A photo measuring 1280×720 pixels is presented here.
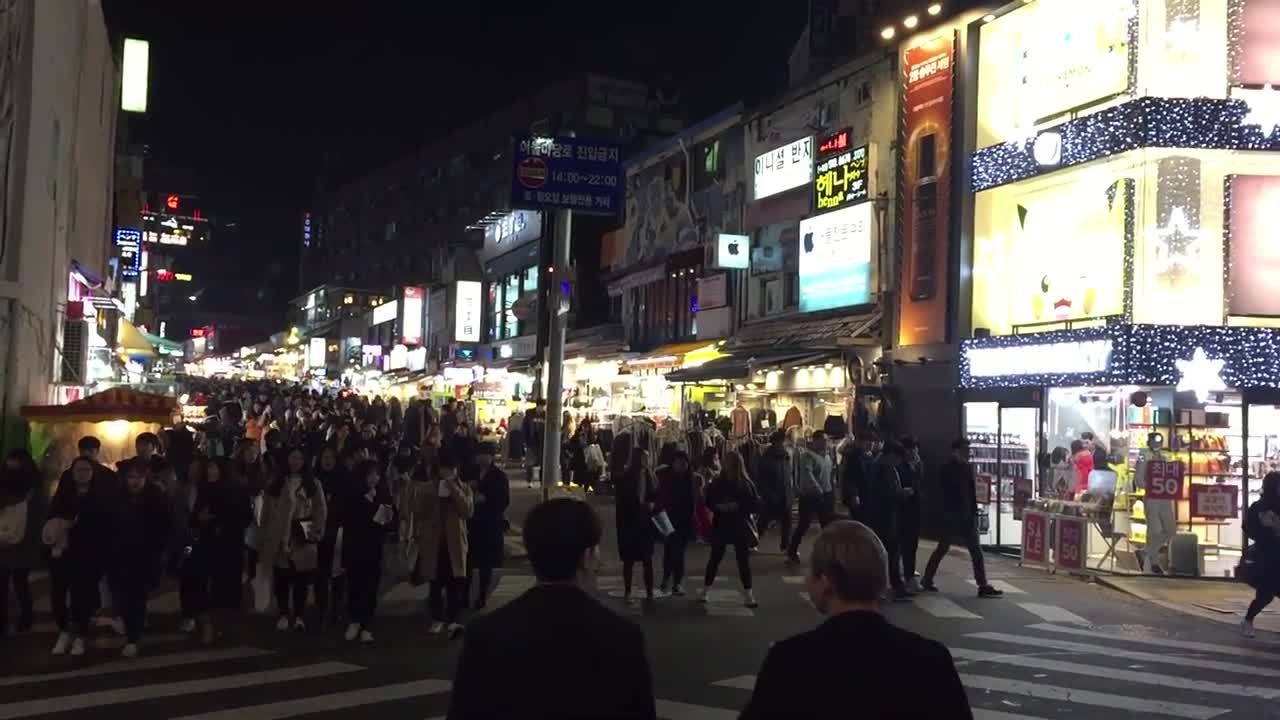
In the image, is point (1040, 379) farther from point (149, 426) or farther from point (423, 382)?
point (423, 382)

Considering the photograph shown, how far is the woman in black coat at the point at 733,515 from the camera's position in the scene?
43.3ft

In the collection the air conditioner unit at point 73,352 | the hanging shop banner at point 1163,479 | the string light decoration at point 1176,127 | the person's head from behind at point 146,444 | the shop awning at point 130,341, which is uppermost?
the string light decoration at point 1176,127

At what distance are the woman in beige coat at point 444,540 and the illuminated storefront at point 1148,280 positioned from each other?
9.88 meters

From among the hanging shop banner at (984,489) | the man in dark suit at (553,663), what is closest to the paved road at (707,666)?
the man in dark suit at (553,663)

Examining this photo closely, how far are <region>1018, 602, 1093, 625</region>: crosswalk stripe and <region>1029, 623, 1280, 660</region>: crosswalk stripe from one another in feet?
1.35

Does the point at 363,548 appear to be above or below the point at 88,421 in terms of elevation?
below

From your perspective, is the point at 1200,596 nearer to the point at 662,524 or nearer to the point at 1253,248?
the point at 1253,248

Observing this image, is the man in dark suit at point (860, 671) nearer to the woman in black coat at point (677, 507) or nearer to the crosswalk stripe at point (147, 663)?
the crosswalk stripe at point (147, 663)

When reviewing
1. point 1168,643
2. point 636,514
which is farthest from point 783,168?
point 1168,643

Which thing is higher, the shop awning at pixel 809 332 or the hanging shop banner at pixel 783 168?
the hanging shop banner at pixel 783 168

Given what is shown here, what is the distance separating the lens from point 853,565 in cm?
339

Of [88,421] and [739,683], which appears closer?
[739,683]

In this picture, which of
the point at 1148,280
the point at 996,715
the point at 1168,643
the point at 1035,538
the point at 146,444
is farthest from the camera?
the point at 1148,280

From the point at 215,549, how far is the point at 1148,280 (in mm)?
13974
